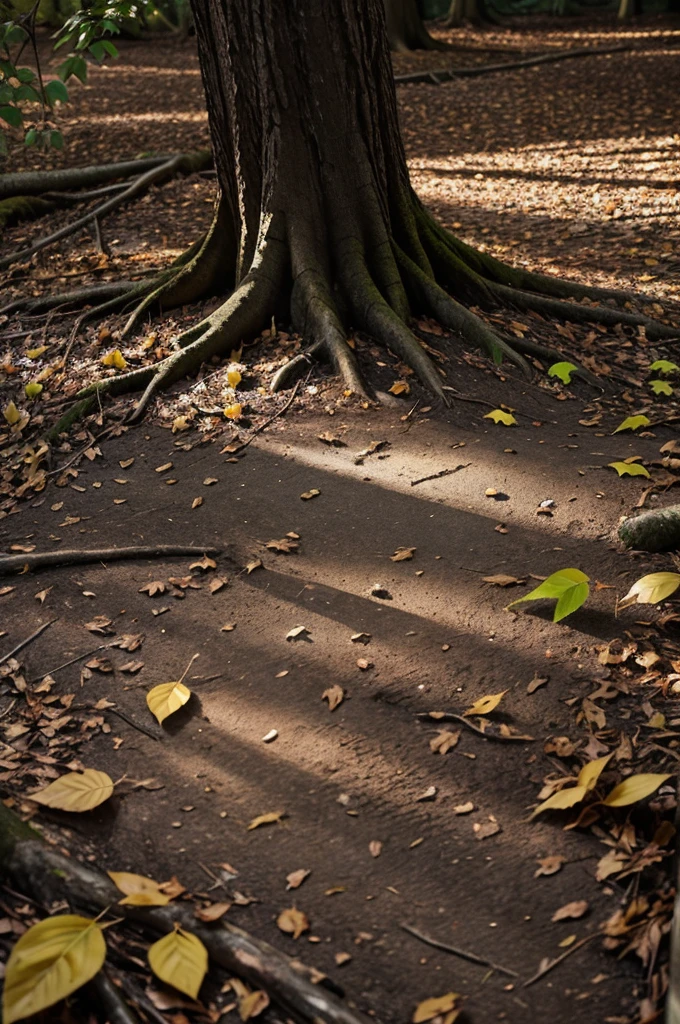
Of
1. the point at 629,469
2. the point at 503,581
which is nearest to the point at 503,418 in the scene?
the point at 629,469

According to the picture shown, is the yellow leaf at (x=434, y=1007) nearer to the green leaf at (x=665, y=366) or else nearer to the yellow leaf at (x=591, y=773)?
the yellow leaf at (x=591, y=773)

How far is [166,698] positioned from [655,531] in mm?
2177

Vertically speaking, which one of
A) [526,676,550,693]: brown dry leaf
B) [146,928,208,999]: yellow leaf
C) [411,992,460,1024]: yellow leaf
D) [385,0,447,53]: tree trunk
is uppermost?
[385,0,447,53]: tree trunk

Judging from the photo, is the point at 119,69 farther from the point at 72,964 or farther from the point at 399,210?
the point at 72,964

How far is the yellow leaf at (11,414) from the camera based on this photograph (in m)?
5.65

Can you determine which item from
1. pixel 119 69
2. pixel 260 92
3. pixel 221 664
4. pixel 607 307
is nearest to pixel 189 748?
pixel 221 664

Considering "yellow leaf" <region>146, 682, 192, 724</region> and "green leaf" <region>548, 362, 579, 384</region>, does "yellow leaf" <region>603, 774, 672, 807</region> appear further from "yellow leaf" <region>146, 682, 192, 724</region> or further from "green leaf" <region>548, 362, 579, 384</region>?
"green leaf" <region>548, 362, 579, 384</region>

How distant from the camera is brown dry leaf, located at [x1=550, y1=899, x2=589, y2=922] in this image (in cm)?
253

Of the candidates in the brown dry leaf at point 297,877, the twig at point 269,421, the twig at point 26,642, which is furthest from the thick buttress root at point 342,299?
the brown dry leaf at point 297,877

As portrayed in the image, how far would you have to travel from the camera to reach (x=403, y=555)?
13.4 ft

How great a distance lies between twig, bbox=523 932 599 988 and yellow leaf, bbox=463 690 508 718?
2.93ft

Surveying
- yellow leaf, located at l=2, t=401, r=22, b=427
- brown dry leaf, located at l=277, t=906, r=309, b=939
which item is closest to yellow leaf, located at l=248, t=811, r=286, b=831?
brown dry leaf, located at l=277, t=906, r=309, b=939

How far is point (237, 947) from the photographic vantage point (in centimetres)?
247

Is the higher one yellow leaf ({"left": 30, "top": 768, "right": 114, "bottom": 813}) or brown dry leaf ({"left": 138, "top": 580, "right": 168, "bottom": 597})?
brown dry leaf ({"left": 138, "top": 580, "right": 168, "bottom": 597})
